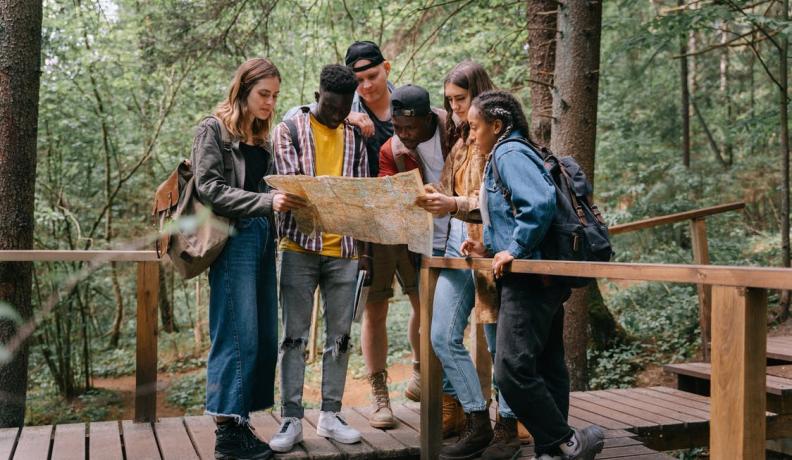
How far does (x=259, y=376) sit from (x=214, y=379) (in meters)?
0.28

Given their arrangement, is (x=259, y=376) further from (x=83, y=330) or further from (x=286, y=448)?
(x=83, y=330)

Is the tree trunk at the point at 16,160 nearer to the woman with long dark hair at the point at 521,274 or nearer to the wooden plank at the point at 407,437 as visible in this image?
the wooden plank at the point at 407,437

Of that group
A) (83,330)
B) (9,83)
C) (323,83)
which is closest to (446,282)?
(323,83)

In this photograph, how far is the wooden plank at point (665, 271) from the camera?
1.69 m

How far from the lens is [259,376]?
3.36 metres

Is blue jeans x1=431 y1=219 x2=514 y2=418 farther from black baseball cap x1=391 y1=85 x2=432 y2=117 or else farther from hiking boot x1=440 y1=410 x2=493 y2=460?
black baseball cap x1=391 y1=85 x2=432 y2=117

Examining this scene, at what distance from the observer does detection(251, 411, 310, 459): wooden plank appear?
10.9 ft

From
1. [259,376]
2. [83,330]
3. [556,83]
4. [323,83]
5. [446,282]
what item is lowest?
[83,330]

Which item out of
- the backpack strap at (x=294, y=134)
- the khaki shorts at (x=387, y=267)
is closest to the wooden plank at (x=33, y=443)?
the khaki shorts at (x=387, y=267)

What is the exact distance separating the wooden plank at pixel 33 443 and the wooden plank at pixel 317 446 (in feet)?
4.16

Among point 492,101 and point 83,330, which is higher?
point 492,101

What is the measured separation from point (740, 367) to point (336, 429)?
7.27 ft

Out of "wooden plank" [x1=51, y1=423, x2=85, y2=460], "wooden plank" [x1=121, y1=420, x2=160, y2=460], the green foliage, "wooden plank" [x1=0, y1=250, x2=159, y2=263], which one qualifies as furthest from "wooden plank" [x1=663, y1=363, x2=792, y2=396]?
the green foliage

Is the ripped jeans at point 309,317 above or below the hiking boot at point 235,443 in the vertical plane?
above
